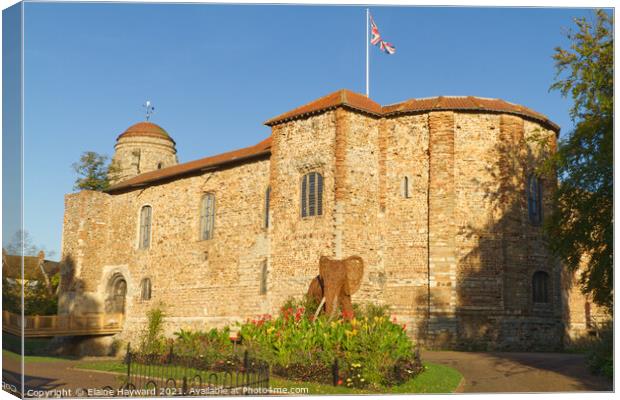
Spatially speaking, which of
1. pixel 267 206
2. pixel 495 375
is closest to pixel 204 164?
pixel 267 206

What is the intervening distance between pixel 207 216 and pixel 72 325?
774 cm

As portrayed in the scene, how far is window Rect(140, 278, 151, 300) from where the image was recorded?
98.9 ft

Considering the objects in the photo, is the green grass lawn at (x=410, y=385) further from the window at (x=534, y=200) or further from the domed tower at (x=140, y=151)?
the domed tower at (x=140, y=151)

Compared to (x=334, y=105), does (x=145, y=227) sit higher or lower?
lower

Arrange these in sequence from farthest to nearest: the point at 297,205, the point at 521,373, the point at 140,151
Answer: the point at 140,151
the point at 297,205
the point at 521,373

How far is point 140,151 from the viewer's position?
42406mm

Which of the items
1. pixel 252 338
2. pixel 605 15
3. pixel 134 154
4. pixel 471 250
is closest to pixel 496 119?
pixel 471 250

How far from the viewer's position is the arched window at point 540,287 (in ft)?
77.9

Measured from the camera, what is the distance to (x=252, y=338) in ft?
52.9

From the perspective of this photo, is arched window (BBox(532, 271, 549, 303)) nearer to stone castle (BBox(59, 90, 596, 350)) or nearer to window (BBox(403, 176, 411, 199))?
stone castle (BBox(59, 90, 596, 350))

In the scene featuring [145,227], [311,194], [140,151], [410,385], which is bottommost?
[410,385]

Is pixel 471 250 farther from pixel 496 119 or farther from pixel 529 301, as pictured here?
pixel 496 119

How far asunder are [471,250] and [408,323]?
3.13 m

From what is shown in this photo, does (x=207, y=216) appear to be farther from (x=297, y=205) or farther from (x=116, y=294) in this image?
(x=116, y=294)
